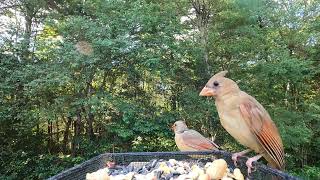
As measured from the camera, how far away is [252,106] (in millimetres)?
2221

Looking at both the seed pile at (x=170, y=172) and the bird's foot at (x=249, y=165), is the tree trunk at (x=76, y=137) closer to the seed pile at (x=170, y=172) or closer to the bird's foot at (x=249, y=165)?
the seed pile at (x=170, y=172)

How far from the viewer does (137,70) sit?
8383 mm

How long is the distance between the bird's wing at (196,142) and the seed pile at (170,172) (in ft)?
6.94

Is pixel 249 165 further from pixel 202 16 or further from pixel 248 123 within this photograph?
pixel 202 16

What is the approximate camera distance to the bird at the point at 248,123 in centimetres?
216

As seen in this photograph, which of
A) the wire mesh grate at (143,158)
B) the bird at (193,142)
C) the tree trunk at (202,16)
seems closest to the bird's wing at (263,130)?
the wire mesh grate at (143,158)

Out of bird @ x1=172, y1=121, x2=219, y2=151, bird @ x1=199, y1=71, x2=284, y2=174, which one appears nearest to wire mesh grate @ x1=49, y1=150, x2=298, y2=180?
bird @ x1=199, y1=71, x2=284, y2=174

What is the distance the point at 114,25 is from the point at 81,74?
1198mm

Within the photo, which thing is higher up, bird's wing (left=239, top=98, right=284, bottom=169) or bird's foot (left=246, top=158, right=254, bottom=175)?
bird's wing (left=239, top=98, right=284, bottom=169)

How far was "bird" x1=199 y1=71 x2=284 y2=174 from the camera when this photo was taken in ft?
7.08

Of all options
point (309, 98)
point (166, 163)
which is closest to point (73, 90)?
point (309, 98)

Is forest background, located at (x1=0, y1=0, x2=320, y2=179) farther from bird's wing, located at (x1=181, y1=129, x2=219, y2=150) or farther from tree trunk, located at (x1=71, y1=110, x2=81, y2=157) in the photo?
bird's wing, located at (x1=181, y1=129, x2=219, y2=150)

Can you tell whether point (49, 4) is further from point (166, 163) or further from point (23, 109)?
point (166, 163)

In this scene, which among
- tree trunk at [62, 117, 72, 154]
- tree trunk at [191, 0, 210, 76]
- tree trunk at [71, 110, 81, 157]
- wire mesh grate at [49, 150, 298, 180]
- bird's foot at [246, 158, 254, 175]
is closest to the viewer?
bird's foot at [246, 158, 254, 175]
